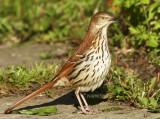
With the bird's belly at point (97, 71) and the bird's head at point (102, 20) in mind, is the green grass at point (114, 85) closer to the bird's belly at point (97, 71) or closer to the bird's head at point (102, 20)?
the bird's belly at point (97, 71)

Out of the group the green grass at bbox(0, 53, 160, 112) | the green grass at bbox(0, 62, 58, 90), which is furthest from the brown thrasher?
the green grass at bbox(0, 62, 58, 90)

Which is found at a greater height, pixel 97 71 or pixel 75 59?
pixel 75 59

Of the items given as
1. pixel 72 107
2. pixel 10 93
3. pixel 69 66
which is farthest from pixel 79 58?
pixel 10 93

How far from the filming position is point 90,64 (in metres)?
4.37

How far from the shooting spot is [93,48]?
4.46m

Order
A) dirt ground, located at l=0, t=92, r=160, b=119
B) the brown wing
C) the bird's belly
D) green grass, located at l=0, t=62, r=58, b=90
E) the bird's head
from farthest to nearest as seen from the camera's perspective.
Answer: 1. green grass, located at l=0, t=62, r=58, b=90
2. the bird's head
3. the brown wing
4. the bird's belly
5. dirt ground, located at l=0, t=92, r=160, b=119

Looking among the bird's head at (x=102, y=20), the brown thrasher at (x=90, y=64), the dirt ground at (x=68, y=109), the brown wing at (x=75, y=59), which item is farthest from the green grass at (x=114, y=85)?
Answer: the bird's head at (x=102, y=20)

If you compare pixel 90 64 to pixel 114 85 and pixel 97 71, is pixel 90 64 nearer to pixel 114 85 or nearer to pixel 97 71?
pixel 97 71

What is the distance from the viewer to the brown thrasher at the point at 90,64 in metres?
4.37

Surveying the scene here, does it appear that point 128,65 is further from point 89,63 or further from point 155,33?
point 89,63

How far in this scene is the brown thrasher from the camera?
4367mm

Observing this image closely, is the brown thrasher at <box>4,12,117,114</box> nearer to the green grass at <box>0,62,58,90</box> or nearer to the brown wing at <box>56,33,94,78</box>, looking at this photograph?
the brown wing at <box>56,33,94,78</box>

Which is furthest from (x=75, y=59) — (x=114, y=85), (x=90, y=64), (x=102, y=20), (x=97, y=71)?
(x=114, y=85)

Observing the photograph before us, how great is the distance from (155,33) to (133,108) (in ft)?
6.11
